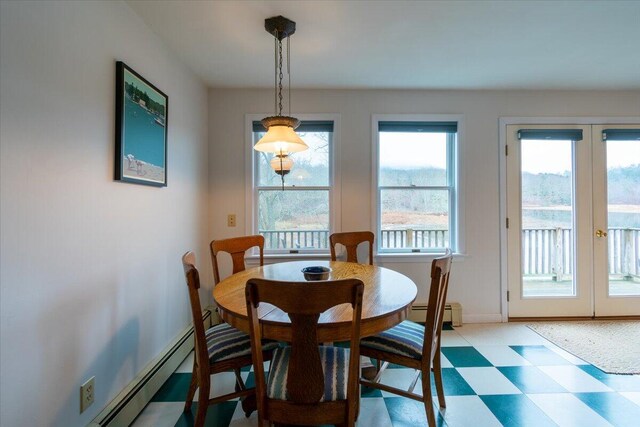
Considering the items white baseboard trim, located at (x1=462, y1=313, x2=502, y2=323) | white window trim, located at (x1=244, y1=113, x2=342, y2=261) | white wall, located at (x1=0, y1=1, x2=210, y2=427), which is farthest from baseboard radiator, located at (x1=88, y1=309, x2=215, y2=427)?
white baseboard trim, located at (x1=462, y1=313, x2=502, y2=323)

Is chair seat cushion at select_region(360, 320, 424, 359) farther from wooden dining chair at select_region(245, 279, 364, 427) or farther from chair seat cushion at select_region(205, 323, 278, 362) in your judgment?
chair seat cushion at select_region(205, 323, 278, 362)

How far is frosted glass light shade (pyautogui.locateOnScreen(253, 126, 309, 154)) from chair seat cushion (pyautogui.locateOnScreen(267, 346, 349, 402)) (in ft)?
3.62

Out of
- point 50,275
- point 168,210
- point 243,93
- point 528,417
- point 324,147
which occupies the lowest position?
point 528,417

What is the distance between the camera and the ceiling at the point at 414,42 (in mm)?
1795

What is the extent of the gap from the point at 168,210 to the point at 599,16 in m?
3.15

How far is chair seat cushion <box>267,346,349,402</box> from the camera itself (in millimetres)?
1158

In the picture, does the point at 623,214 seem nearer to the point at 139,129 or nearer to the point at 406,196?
the point at 406,196

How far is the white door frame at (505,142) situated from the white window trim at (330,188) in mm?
1659

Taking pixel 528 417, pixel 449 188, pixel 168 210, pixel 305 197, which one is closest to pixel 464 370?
pixel 528 417

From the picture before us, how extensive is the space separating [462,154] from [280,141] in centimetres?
215

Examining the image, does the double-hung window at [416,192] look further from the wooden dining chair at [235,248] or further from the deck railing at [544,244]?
the wooden dining chair at [235,248]

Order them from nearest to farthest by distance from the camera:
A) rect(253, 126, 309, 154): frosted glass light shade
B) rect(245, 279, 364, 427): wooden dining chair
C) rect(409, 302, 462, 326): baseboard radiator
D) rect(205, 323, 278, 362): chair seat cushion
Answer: rect(245, 279, 364, 427): wooden dining chair, rect(205, 323, 278, 362): chair seat cushion, rect(253, 126, 309, 154): frosted glass light shade, rect(409, 302, 462, 326): baseboard radiator

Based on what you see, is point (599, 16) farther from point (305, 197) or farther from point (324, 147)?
point (305, 197)

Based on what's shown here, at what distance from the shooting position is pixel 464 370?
85.7 inches
